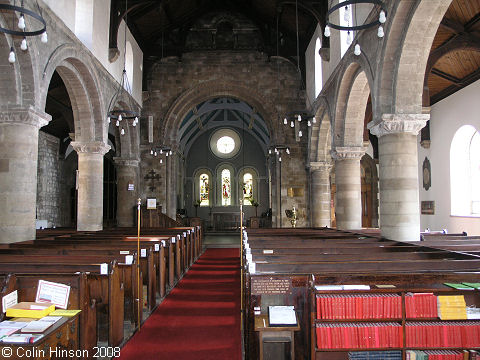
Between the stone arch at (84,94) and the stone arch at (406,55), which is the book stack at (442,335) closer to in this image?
the stone arch at (406,55)

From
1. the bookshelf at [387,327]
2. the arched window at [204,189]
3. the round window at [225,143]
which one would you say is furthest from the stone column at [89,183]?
the round window at [225,143]

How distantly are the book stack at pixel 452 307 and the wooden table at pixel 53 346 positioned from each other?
3.32m

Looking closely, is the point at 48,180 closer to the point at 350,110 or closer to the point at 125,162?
the point at 125,162

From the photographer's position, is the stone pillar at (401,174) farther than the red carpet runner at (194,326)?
Yes

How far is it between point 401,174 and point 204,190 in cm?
2109

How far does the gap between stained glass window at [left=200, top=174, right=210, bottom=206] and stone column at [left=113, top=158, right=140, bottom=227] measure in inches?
429

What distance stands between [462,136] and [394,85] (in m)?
Result: 7.24

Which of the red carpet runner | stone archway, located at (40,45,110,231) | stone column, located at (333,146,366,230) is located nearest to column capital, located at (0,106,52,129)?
stone archway, located at (40,45,110,231)

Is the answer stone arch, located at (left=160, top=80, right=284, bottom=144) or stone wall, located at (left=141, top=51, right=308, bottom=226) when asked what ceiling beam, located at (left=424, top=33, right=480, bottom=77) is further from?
stone arch, located at (left=160, top=80, right=284, bottom=144)

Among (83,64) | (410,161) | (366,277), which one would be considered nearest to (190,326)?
(366,277)

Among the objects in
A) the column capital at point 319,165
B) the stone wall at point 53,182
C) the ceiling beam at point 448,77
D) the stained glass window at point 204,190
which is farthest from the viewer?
the stained glass window at point 204,190

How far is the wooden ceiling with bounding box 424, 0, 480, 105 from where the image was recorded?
10.3 meters

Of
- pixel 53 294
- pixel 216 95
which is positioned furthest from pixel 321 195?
pixel 53 294

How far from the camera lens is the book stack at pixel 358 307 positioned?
3.98m
